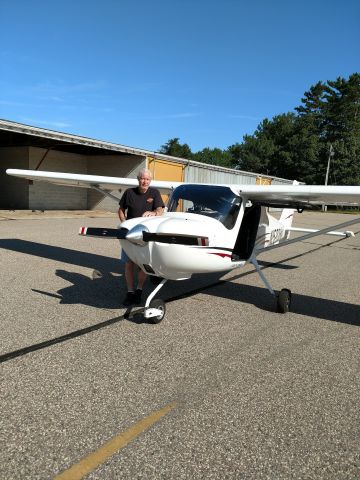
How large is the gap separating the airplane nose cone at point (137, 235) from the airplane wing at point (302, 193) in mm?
1898

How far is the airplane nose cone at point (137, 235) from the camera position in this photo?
13.9ft

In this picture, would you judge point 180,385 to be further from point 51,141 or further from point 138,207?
point 51,141

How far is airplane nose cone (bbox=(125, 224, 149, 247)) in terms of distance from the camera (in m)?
4.23

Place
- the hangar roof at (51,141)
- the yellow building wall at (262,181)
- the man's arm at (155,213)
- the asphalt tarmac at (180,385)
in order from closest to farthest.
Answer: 1. the asphalt tarmac at (180,385)
2. the man's arm at (155,213)
3. the hangar roof at (51,141)
4. the yellow building wall at (262,181)

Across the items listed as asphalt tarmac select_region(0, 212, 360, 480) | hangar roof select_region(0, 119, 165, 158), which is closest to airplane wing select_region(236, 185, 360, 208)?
asphalt tarmac select_region(0, 212, 360, 480)

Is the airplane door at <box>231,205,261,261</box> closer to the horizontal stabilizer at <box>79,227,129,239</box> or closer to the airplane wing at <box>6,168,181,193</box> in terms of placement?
the airplane wing at <box>6,168,181,193</box>

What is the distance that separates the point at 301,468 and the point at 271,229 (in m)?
5.02

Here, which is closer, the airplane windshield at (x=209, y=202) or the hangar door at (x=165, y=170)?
the airplane windshield at (x=209, y=202)

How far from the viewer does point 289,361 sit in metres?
3.80

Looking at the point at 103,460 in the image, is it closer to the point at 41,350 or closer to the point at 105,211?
the point at 41,350

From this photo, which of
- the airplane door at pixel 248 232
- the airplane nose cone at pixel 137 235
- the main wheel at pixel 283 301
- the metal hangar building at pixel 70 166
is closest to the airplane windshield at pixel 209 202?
the airplane door at pixel 248 232

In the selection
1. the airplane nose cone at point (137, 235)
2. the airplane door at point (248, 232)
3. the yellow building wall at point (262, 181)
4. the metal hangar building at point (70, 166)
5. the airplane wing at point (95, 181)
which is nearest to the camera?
the airplane nose cone at point (137, 235)

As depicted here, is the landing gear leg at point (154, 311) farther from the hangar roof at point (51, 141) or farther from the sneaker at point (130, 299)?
the hangar roof at point (51, 141)

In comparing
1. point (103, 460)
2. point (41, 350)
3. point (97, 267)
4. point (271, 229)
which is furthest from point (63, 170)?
point (103, 460)
